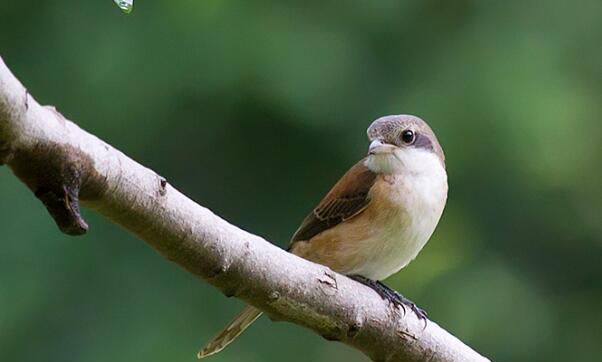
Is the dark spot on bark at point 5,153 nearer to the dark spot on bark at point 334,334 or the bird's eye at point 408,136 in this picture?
the dark spot on bark at point 334,334

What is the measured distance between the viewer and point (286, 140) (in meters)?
7.09

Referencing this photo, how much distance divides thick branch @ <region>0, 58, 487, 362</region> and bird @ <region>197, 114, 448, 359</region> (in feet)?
2.34

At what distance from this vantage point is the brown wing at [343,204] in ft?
14.6

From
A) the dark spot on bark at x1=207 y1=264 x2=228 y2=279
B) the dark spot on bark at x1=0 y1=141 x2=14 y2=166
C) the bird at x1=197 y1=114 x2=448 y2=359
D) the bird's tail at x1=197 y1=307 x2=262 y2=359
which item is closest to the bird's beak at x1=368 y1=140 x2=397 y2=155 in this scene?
the bird at x1=197 y1=114 x2=448 y2=359

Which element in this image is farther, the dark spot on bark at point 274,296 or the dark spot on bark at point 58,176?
the dark spot on bark at point 274,296

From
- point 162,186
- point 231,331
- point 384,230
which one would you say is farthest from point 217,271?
point 384,230

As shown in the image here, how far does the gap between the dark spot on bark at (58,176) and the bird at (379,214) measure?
5.88 ft

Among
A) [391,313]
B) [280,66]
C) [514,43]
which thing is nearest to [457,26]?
[514,43]

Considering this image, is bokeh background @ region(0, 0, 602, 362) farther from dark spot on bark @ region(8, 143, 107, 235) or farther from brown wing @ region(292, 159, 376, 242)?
dark spot on bark @ region(8, 143, 107, 235)

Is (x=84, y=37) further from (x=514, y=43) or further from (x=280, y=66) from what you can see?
(x=514, y=43)

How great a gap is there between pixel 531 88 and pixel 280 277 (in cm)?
420

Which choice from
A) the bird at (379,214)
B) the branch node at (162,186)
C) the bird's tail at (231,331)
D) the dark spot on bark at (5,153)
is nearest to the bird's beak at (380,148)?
the bird at (379,214)

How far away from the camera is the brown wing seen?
445cm

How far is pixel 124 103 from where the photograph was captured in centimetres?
688
